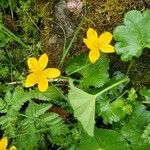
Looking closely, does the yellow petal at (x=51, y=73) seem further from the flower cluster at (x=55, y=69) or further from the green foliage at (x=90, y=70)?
the green foliage at (x=90, y=70)

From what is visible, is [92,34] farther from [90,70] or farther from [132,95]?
[132,95]

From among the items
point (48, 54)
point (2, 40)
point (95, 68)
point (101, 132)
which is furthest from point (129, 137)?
point (2, 40)

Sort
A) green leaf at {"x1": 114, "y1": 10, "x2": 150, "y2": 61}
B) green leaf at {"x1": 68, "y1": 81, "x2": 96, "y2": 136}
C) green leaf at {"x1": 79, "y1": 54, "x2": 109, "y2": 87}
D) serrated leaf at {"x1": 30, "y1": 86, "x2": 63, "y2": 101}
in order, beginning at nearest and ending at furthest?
green leaf at {"x1": 68, "y1": 81, "x2": 96, "y2": 136} → green leaf at {"x1": 114, "y1": 10, "x2": 150, "y2": 61} → green leaf at {"x1": 79, "y1": 54, "x2": 109, "y2": 87} → serrated leaf at {"x1": 30, "y1": 86, "x2": 63, "y2": 101}

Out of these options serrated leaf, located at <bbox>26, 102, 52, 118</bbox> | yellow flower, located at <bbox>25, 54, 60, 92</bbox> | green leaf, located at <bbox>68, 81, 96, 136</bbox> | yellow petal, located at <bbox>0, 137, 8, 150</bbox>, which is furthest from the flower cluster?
yellow petal, located at <bbox>0, 137, 8, 150</bbox>

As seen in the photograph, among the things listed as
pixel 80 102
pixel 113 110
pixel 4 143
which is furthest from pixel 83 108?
pixel 4 143

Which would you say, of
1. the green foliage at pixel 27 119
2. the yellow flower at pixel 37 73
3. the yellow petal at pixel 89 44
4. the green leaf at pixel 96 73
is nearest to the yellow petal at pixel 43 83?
the yellow flower at pixel 37 73

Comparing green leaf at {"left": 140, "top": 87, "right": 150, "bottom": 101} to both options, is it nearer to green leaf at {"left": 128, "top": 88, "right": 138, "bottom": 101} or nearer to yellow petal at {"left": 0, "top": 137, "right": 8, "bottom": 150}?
green leaf at {"left": 128, "top": 88, "right": 138, "bottom": 101}
